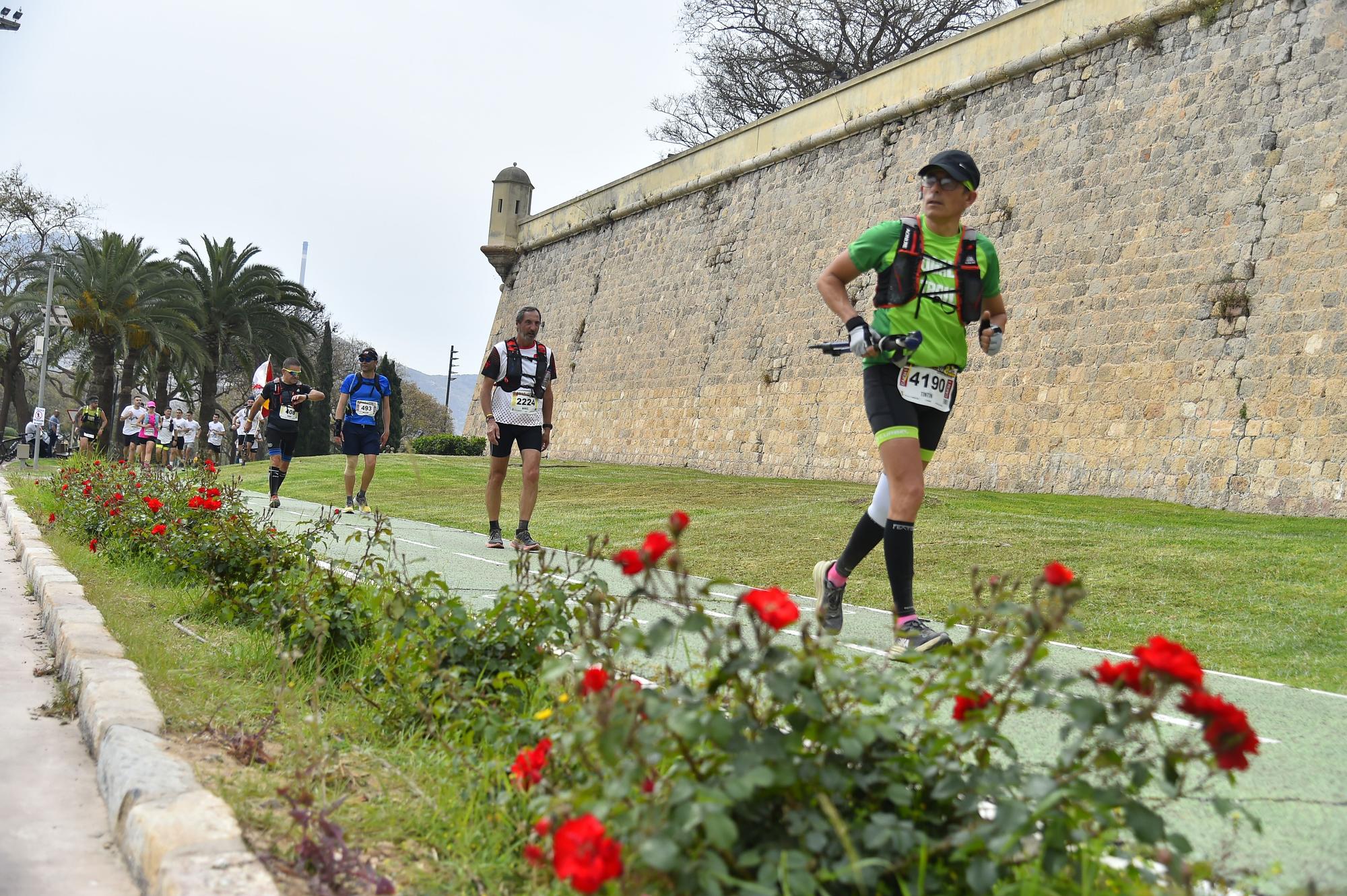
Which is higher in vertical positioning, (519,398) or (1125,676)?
(519,398)

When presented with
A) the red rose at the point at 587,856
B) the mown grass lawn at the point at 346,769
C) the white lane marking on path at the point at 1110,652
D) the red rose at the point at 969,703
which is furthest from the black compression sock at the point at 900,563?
the red rose at the point at 587,856

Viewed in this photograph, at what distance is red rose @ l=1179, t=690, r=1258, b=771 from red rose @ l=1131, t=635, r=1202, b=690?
0.03 meters

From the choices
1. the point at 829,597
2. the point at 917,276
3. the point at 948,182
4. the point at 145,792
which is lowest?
the point at 145,792

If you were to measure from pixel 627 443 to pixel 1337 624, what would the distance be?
885 inches

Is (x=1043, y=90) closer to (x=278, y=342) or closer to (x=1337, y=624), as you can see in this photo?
(x=1337, y=624)

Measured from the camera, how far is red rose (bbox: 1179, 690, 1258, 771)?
1752 millimetres

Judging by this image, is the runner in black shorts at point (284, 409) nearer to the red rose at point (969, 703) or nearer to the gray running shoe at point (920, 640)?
the gray running shoe at point (920, 640)

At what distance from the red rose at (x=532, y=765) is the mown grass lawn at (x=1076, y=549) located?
2.10 metres

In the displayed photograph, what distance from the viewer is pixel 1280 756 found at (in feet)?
11.9

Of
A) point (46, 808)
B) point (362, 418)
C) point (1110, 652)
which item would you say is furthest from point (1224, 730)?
point (362, 418)

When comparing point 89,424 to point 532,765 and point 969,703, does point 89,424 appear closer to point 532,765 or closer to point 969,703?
point 532,765

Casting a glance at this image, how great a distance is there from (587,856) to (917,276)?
149 inches

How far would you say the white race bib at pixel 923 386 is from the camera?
5059 millimetres

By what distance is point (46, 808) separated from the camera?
10.4ft
